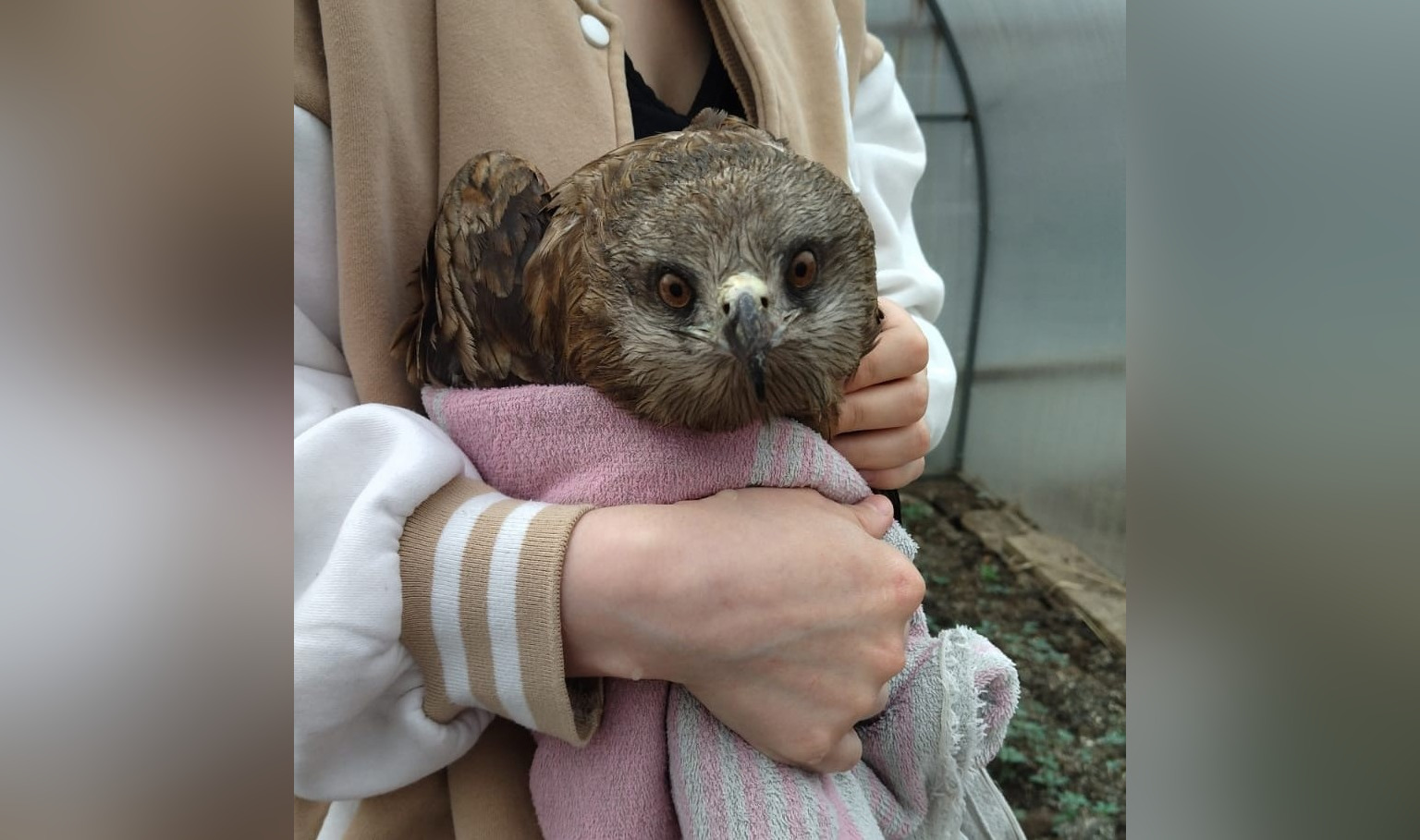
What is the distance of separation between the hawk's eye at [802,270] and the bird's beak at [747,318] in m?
0.05

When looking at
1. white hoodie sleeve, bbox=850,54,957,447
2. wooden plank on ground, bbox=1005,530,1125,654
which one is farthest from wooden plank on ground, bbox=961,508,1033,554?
white hoodie sleeve, bbox=850,54,957,447

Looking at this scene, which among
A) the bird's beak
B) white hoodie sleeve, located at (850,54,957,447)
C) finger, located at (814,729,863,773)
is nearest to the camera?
the bird's beak

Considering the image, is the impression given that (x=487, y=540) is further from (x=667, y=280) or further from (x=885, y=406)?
(x=885, y=406)

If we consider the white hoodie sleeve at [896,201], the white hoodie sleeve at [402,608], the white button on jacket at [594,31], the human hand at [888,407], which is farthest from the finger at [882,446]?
the white button on jacket at [594,31]

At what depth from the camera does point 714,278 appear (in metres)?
0.62

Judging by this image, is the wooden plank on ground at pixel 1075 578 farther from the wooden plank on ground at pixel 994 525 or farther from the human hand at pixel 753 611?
the human hand at pixel 753 611

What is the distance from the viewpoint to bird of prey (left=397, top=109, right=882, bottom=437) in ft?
2.06

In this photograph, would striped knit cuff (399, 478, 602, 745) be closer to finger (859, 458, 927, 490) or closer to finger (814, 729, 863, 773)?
finger (814, 729, 863, 773)

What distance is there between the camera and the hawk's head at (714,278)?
62 centimetres
